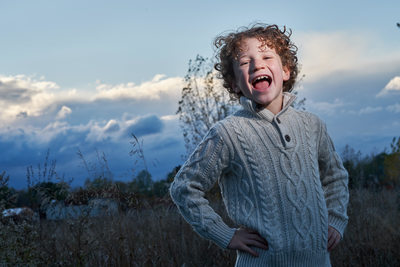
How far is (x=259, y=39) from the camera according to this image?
95.5 inches

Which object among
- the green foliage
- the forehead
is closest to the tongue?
the forehead

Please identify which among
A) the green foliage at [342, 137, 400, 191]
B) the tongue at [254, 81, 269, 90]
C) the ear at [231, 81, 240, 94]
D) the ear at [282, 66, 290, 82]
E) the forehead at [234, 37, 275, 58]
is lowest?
the green foliage at [342, 137, 400, 191]

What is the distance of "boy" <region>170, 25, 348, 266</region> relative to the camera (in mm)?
2150

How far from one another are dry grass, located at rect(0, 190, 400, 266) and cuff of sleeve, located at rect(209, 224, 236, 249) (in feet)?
3.96

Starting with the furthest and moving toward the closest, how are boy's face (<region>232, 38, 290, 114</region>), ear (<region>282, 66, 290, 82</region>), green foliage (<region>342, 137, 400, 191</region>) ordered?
green foliage (<region>342, 137, 400, 191</region>), ear (<region>282, 66, 290, 82</region>), boy's face (<region>232, 38, 290, 114</region>)

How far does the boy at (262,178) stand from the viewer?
2150mm

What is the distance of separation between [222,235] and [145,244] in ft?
6.97

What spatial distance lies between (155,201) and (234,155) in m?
2.60

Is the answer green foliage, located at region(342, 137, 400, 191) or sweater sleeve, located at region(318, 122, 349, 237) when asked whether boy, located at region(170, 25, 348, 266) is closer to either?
sweater sleeve, located at region(318, 122, 349, 237)

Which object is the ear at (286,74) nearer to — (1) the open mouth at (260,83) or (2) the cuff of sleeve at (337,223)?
(1) the open mouth at (260,83)

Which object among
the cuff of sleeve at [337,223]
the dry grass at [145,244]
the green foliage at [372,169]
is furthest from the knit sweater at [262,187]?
the green foliage at [372,169]

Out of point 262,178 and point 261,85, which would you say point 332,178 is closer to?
point 262,178

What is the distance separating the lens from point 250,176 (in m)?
2.19

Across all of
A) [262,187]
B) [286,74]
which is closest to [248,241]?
[262,187]
